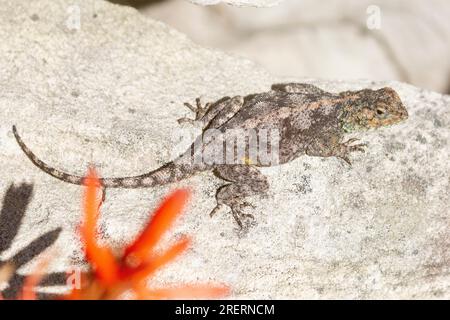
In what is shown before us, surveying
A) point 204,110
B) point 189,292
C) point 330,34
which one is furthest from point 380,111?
point 189,292

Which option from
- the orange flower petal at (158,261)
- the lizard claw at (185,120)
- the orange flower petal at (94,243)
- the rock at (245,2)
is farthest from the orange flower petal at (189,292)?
the rock at (245,2)

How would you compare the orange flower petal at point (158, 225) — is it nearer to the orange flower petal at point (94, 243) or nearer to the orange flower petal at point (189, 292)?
the orange flower petal at point (94, 243)

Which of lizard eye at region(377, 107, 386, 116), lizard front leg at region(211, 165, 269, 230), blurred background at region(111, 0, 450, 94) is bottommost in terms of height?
lizard front leg at region(211, 165, 269, 230)

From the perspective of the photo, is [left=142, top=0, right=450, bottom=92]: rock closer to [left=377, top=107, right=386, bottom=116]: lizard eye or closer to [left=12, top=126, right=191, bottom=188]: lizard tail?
[left=377, top=107, right=386, bottom=116]: lizard eye

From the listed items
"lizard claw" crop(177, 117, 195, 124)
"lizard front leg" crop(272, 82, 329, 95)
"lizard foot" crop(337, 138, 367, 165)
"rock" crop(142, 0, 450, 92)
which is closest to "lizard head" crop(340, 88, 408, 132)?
"lizard foot" crop(337, 138, 367, 165)

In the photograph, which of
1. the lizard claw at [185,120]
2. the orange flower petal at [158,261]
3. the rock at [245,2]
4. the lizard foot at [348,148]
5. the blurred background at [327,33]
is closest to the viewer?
the orange flower petal at [158,261]

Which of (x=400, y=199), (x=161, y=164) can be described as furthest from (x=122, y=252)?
(x=400, y=199)

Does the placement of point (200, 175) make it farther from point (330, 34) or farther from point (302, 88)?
point (330, 34)
